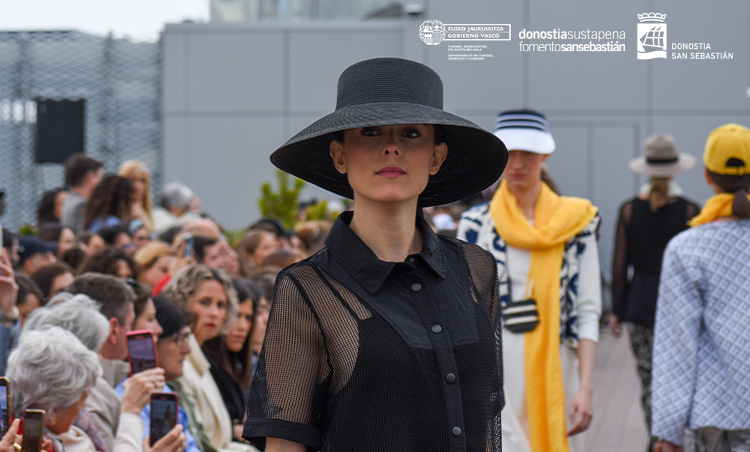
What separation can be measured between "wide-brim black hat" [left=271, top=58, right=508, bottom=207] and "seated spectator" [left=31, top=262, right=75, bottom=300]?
318 centimetres

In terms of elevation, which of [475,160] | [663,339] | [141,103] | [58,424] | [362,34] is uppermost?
[362,34]

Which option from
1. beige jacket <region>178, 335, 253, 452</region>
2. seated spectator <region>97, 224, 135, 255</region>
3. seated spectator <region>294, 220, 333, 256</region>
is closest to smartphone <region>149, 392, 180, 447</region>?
beige jacket <region>178, 335, 253, 452</region>

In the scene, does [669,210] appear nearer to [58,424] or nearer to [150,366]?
[150,366]

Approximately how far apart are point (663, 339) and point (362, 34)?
11132mm

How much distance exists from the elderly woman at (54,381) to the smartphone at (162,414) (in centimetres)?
26

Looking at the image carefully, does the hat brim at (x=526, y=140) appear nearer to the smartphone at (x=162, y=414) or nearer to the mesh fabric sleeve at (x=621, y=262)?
the smartphone at (x=162, y=414)

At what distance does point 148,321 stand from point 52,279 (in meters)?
1.11

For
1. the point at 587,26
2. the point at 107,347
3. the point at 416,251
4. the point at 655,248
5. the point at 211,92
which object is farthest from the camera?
the point at 211,92

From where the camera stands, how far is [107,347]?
3.92 metres

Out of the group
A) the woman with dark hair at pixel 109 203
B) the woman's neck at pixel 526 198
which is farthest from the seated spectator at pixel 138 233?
the woman's neck at pixel 526 198

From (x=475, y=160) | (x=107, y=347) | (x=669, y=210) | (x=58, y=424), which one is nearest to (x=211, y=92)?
(x=669, y=210)

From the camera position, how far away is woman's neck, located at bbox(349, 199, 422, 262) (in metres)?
1.92

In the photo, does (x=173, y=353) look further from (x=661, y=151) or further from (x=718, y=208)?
(x=661, y=151)

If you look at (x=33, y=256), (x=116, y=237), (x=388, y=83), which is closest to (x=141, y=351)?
(x=388, y=83)
